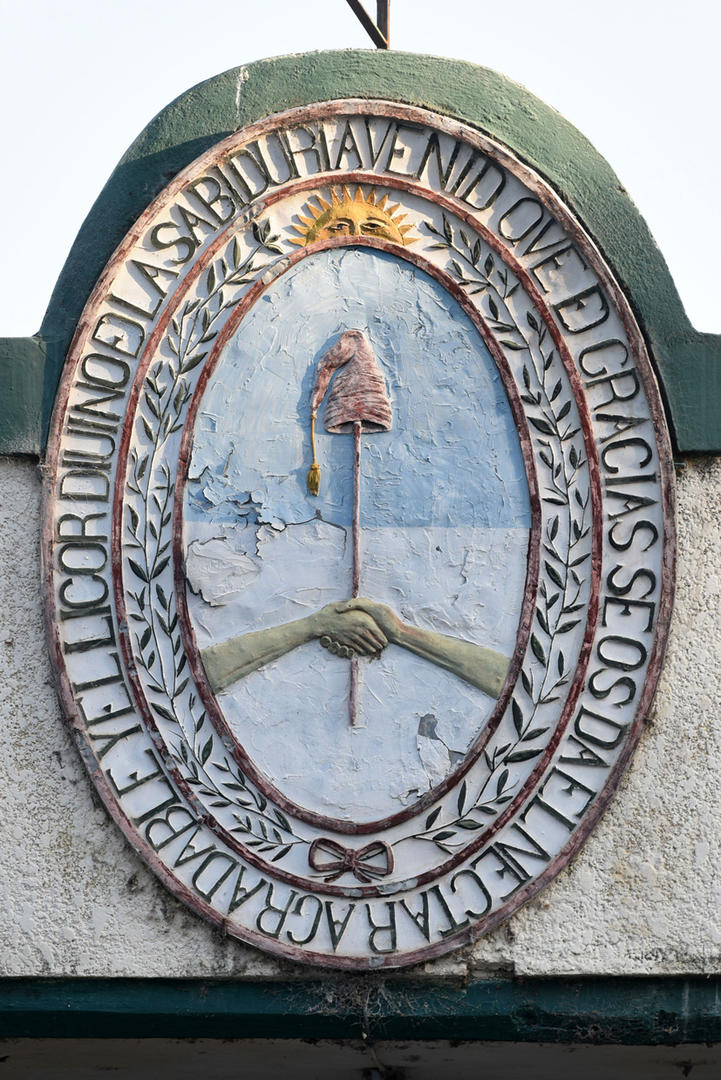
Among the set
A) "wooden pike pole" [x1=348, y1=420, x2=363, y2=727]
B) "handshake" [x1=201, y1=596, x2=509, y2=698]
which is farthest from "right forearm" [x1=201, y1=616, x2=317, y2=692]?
"wooden pike pole" [x1=348, y1=420, x2=363, y2=727]

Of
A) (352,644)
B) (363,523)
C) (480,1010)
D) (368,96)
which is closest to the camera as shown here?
(480,1010)

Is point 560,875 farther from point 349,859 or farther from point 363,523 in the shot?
point 363,523

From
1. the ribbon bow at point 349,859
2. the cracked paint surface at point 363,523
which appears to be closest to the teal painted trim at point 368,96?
the cracked paint surface at point 363,523

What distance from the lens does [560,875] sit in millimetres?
6332

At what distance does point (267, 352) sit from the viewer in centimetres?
675

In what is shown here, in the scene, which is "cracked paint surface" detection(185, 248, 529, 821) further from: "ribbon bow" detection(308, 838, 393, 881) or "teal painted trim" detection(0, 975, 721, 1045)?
"teal painted trim" detection(0, 975, 721, 1045)

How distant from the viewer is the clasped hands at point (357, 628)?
6.51 meters

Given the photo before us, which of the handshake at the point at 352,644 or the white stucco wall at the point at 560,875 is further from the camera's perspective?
the handshake at the point at 352,644

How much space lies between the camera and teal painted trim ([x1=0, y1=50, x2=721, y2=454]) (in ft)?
21.9

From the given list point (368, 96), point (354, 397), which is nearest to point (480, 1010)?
point (354, 397)

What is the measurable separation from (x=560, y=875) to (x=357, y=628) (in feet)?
3.76

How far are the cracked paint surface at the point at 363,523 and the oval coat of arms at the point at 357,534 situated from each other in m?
0.01

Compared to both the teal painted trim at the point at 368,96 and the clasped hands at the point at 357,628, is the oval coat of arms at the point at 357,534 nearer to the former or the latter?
the clasped hands at the point at 357,628

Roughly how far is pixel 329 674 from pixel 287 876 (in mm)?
745
